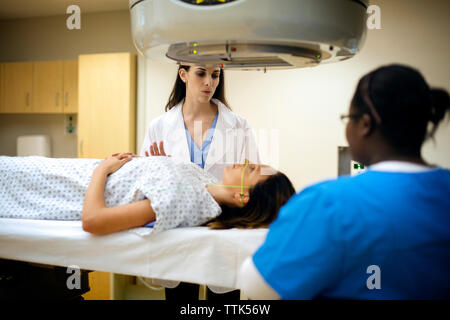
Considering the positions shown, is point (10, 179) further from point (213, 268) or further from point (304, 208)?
point (304, 208)

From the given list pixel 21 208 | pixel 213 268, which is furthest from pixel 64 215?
pixel 213 268

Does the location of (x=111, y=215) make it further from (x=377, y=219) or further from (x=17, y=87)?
(x=17, y=87)

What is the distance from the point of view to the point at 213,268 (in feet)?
3.57

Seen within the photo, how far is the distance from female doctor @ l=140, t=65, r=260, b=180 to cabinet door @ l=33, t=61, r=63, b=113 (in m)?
2.17

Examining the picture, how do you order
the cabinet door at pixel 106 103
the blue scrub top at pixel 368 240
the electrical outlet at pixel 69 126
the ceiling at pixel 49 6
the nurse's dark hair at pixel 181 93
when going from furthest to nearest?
the electrical outlet at pixel 69 126, the ceiling at pixel 49 6, the cabinet door at pixel 106 103, the nurse's dark hair at pixel 181 93, the blue scrub top at pixel 368 240

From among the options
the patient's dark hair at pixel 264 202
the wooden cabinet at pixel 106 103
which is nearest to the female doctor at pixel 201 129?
the patient's dark hair at pixel 264 202

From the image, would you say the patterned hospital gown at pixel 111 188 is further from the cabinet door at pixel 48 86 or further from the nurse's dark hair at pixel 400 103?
the cabinet door at pixel 48 86

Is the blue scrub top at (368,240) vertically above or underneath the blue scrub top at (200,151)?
underneath

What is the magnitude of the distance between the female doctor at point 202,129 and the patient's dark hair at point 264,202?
0.31 metres

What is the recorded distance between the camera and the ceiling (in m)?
3.36

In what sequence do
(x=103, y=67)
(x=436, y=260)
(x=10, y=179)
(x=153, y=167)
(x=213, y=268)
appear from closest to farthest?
(x=436, y=260) → (x=213, y=268) → (x=153, y=167) → (x=10, y=179) → (x=103, y=67)

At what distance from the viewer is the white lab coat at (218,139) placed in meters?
1.62

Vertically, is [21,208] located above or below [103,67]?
below
